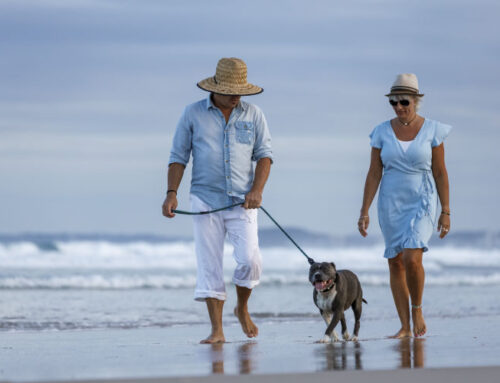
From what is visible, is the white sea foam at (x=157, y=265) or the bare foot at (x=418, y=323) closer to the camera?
the bare foot at (x=418, y=323)

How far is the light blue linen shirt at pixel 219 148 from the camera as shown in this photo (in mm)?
6363

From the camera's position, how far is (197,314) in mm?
10484

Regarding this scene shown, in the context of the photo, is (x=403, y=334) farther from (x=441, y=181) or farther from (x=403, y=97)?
(x=403, y=97)

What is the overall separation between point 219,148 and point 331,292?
1.40 m

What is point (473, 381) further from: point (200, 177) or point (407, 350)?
point (200, 177)

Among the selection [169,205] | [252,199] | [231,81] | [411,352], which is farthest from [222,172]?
[411,352]

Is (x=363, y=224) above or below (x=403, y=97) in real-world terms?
below

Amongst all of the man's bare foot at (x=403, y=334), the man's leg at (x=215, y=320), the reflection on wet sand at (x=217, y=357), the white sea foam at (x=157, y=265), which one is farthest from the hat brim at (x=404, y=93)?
the white sea foam at (x=157, y=265)

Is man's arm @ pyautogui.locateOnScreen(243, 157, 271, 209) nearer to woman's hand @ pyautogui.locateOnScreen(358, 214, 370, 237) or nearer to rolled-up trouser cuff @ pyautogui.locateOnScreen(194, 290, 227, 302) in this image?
rolled-up trouser cuff @ pyautogui.locateOnScreen(194, 290, 227, 302)

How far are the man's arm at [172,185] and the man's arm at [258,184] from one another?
1.70 ft

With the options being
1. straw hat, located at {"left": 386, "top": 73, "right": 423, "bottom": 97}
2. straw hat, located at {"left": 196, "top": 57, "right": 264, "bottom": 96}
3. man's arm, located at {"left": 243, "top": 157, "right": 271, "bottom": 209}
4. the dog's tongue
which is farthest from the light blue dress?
straw hat, located at {"left": 196, "top": 57, "right": 264, "bottom": 96}

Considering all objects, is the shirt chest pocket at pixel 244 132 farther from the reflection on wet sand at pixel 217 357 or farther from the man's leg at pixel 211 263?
the reflection on wet sand at pixel 217 357

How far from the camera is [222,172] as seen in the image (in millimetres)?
6367

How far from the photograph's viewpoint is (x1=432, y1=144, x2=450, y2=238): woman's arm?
6562mm
